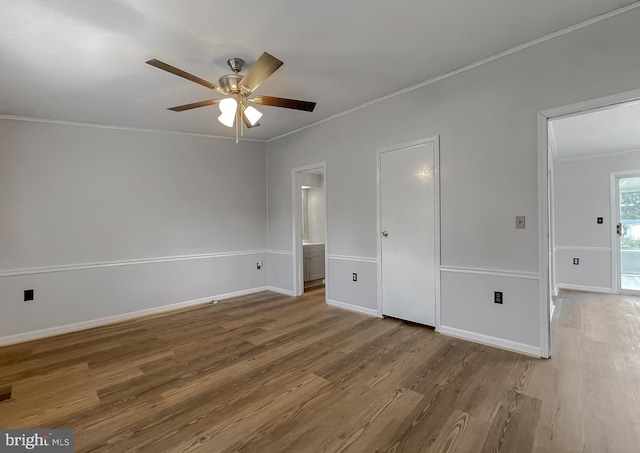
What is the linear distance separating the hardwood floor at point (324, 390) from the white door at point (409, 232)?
1.03 feet

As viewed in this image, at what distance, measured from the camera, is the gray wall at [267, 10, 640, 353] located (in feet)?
7.20

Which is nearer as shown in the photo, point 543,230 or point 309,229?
point 543,230

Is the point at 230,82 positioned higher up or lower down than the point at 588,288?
higher up

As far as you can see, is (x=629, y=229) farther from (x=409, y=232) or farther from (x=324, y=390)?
(x=324, y=390)

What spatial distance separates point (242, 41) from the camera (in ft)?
7.36

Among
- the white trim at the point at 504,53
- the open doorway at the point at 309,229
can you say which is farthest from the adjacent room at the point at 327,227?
the open doorway at the point at 309,229

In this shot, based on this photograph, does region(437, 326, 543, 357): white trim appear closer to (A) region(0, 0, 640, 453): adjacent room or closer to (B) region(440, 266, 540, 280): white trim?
(A) region(0, 0, 640, 453): adjacent room

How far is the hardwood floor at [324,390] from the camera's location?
1625 mm

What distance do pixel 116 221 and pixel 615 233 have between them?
26.2ft

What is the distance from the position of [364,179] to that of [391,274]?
1271 millimetres

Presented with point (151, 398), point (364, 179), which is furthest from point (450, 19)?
point (151, 398)

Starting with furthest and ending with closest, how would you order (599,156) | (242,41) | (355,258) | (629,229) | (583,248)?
(629,229) → (583,248) → (599,156) → (355,258) → (242,41)

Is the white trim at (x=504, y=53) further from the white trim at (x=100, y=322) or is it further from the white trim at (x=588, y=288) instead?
the white trim at (x=588, y=288)

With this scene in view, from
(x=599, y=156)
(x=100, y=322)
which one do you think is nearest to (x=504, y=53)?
(x=599, y=156)
